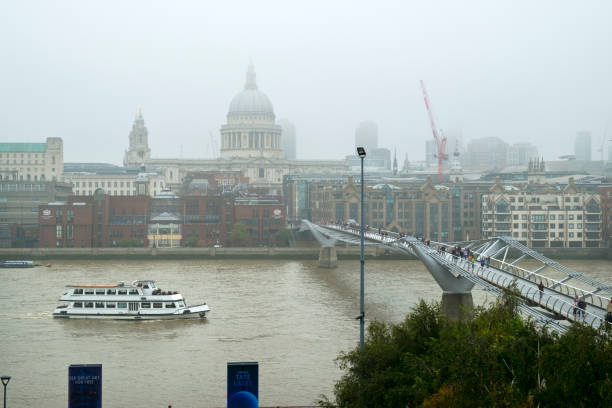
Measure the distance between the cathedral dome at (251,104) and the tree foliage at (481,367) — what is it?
109 m

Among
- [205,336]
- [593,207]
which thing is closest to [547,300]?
[205,336]

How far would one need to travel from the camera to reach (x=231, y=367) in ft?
36.9

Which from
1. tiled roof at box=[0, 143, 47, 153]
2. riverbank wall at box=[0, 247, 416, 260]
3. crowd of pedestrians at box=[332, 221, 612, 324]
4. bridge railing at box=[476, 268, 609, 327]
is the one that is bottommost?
riverbank wall at box=[0, 247, 416, 260]

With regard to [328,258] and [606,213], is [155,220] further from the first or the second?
[606,213]

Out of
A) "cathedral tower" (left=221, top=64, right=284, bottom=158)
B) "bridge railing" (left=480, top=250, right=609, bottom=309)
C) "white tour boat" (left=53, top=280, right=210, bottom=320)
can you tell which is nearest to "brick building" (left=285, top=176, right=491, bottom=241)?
"white tour boat" (left=53, top=280, right=210, bottom=320)

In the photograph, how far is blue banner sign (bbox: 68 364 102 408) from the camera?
12.0m

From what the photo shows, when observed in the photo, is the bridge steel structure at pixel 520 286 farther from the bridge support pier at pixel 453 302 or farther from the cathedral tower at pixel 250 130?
the cathedral tower at pixel 250 130

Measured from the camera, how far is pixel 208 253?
190ft

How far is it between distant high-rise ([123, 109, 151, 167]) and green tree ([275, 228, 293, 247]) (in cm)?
5831

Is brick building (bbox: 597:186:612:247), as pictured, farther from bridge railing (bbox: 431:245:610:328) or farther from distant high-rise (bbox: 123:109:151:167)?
distant high-rise (bbox: 123:109:151:167)

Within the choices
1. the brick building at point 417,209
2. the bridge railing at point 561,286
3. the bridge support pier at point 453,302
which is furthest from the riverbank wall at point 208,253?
the bridge support pier at point 453,302

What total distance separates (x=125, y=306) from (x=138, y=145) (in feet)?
301

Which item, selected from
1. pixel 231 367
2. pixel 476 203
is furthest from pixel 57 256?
pixel 231 367

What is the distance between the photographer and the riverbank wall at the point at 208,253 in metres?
57.2
